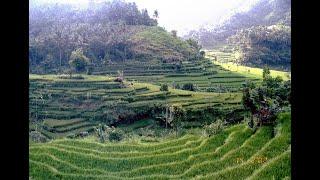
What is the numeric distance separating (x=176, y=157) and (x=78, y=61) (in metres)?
1.19

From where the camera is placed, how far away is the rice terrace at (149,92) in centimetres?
351

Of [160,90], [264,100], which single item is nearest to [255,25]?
[264,100]

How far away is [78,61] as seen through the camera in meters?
3.83

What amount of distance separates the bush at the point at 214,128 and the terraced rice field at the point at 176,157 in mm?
38
